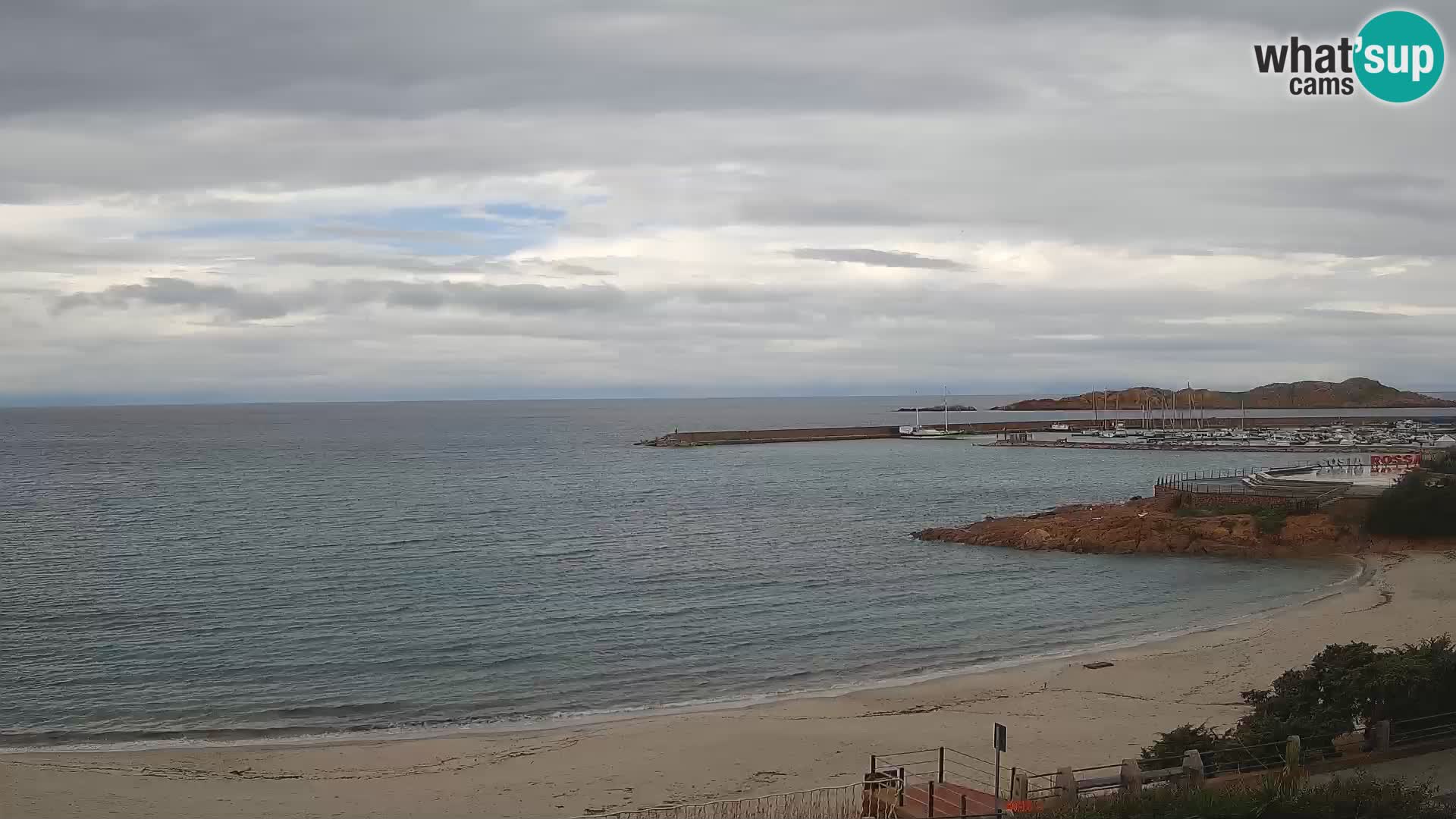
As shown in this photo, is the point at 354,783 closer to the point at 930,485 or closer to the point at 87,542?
the point at 87,542

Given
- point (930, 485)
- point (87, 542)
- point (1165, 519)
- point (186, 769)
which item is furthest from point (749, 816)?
point (930, 485)

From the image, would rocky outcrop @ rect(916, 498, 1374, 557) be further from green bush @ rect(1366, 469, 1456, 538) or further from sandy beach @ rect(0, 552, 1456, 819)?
sandy beach @ rect(0, 552, 1456, 819)

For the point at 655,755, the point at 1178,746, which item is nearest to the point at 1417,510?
the point at 1178,746

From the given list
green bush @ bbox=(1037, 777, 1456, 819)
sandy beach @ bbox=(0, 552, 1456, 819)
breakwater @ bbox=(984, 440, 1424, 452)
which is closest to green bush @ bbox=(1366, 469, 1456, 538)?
sandy beach @ bbox=(0, 552, 1456, 819)

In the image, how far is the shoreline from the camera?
72.2 feet

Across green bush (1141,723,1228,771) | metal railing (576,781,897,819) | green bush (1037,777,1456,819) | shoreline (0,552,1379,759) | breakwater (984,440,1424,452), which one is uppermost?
breakwater (984,440,1424,452)

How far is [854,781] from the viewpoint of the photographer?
19172 millimetres

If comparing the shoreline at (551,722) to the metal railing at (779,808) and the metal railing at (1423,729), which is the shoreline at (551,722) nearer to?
the metal railing at (779,808)

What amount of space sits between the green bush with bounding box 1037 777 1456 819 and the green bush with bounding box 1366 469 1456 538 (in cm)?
3883

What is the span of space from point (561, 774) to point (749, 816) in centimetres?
488

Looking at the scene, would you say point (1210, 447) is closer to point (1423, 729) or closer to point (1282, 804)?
point (1423, 729)

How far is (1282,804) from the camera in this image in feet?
39.1

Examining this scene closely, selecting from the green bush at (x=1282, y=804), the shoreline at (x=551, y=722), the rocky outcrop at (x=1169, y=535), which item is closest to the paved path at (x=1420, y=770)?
the green bush at (x=1282, y=804)

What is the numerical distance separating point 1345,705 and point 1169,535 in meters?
33.9
